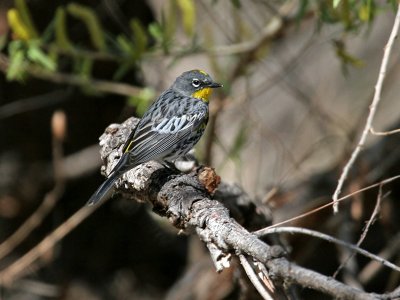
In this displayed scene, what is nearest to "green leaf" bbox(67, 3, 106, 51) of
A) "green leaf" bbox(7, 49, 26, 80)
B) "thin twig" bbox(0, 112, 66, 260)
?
"green leaf" bbox(7, 49, 26, 80)

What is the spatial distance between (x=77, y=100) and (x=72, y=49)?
4.34ft

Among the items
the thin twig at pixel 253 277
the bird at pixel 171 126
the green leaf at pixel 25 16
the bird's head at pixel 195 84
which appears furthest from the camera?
the bird's head at pixel 195 84

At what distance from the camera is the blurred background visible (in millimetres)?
5066

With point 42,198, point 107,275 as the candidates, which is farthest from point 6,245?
point 107,275

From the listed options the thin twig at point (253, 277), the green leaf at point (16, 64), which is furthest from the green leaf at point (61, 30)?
the thin twig at point (253, 277)

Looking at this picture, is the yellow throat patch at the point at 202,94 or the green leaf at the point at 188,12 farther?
the yellow throat patch at the point at 202,94

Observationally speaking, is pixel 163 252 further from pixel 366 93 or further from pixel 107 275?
pixel 366 93

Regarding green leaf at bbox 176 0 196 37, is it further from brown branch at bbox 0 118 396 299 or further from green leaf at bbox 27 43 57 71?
green leaf at bbox 27 43 57 71

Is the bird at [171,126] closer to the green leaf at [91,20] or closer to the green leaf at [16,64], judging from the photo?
Answer: the green leaf at [91,20]

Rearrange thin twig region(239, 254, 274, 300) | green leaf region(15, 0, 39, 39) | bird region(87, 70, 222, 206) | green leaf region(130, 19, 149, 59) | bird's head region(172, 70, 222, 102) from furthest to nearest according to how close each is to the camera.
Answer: bird's head region(172, 70, 222, 102) → green leaf region(130, 19, 149, 59) → green leaf region(15, 0, 39, 39) → bird region(87, 70, 222, 206) → thin twig region(239, 254, 274, 300)

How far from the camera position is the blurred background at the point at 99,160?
5.07 meters

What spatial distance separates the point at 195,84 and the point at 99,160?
53.1 inches

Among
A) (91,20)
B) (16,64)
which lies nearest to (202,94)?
(91,20)

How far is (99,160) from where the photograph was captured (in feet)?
20.2
